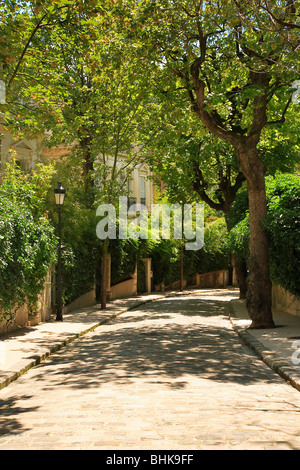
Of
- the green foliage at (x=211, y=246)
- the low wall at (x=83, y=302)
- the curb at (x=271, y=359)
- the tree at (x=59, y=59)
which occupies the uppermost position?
the tree at (x=59, y=59)

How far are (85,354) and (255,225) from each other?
6.12 m

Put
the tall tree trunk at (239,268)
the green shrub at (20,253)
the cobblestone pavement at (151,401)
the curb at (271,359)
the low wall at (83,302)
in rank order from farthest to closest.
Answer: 1. the tall tree trunk at (239,268)
2. the low wall at (83,302)
3. the green shrub at (20,253)
4. the curb at (271,359)
5. the cobblestone pavement at (151,401)

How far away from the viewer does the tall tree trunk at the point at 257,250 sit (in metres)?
15.1

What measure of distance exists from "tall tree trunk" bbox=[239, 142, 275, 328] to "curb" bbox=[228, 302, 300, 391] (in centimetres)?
88

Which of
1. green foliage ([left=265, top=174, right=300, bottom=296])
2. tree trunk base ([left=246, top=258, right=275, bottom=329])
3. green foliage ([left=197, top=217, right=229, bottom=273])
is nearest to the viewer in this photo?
green foliage ([left=265, top=174, right=300, bottom=296])

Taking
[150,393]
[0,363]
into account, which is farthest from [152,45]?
[150,393]

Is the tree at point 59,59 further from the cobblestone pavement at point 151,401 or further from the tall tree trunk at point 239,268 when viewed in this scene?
the tall tree trunk at point 239,268

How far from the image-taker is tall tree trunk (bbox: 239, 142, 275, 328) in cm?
1511

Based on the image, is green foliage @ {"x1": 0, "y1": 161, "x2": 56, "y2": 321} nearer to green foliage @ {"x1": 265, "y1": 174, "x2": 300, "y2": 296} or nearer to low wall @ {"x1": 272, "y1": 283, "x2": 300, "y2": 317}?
green foliage @ {"x1": 265, "y1": 174, "x2": 300, "y2": 296}

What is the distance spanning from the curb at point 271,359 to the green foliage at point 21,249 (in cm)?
551

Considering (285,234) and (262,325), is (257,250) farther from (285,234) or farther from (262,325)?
(262,325)

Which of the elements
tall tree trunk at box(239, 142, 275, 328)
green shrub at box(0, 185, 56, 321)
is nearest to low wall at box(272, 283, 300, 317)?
tall tree trunk at box(239, 142, 275, 328)

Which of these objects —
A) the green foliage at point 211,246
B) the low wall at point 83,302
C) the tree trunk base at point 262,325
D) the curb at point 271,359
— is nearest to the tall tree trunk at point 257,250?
the tree trunk base at point 262,325

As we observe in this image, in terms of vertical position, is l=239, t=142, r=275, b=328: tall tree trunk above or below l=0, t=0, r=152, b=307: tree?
below
